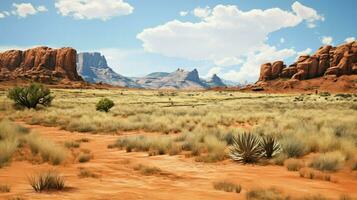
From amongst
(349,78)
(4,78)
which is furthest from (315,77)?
(4,78)

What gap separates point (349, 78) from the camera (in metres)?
110

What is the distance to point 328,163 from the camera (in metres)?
10.2

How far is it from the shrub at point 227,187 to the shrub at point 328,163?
11.8ft

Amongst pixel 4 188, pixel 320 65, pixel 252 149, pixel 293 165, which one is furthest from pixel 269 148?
pixel 320 65

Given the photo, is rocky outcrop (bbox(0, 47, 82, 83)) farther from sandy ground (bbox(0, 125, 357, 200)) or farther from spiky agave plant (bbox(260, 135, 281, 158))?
spiky agave plant (bbox(260, 135, 281, 158))

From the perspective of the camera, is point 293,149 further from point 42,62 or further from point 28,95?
point 42,62

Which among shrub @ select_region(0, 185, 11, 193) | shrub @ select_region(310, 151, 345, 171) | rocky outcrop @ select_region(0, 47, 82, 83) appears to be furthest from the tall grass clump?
rocky outcrop @ select_region(0, 47, 82, 83)

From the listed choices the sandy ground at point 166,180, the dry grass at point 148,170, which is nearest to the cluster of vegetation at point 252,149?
the sandy ground at point 166,180

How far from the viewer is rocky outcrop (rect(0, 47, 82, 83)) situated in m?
141

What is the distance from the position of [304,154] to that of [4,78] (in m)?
110

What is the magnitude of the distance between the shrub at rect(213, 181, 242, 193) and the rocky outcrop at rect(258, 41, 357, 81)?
120 meters

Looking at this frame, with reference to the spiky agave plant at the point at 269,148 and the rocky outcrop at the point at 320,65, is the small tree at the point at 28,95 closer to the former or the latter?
the spiky agave plant at the point at 269,148

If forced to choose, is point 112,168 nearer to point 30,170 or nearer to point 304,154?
point 30,170

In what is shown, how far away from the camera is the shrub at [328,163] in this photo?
1009cm
